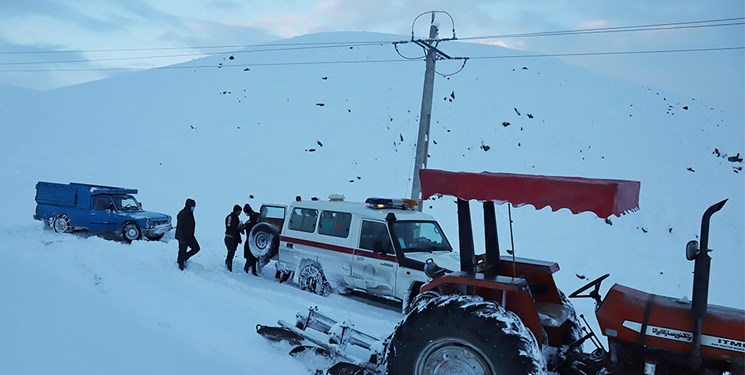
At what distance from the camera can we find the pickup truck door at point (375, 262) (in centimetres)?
850

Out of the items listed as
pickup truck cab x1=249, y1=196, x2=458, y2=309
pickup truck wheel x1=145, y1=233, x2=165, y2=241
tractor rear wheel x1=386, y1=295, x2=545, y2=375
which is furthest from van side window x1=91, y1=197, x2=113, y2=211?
tractor rear wheel x1=386, y1=295, x2=545, y2=375

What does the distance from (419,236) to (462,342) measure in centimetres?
491

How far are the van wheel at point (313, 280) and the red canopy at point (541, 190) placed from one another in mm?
5738

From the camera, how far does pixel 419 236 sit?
885cm

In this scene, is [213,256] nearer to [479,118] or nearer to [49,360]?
[49,360]

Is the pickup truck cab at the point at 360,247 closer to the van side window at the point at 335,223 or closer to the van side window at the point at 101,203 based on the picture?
the van side window at the point at 335,223

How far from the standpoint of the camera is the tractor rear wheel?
12.4 ft

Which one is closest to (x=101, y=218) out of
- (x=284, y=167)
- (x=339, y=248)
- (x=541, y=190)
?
(x=339, y=248)

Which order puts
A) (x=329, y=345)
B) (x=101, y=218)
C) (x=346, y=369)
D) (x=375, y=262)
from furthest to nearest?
(x=101, y=218) < (x=375, y=262) < (x=329, y=345) < (x=346, y=369)

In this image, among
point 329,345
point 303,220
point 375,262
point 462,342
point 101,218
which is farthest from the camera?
A: point 101,218

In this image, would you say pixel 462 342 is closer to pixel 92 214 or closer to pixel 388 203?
pixel 388 203

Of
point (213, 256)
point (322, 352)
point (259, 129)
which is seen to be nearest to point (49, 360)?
point (322, 352)

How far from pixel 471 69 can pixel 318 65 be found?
1234cm

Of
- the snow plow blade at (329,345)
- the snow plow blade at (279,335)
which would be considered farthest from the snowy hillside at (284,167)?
the snow plow blade at (329,345)
